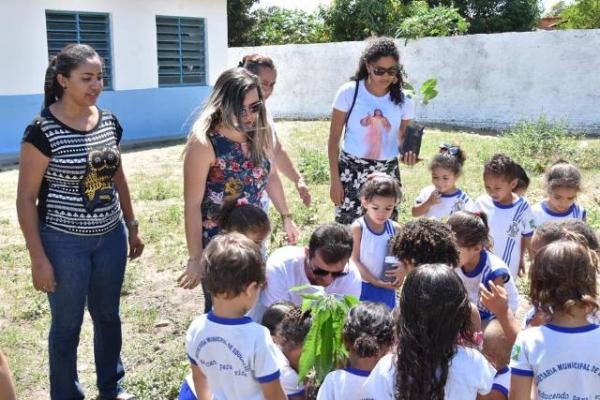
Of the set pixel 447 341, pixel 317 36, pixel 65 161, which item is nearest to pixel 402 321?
pixel 447 341

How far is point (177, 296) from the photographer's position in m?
4.66

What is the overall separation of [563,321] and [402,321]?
0.52m

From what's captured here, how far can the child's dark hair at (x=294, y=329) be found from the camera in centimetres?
253

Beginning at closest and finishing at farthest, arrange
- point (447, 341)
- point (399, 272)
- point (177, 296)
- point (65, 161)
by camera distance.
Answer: point (447, 341), point (65, 161), point (399, 272), point (177, 296)

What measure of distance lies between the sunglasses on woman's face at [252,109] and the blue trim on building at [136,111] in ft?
26.7

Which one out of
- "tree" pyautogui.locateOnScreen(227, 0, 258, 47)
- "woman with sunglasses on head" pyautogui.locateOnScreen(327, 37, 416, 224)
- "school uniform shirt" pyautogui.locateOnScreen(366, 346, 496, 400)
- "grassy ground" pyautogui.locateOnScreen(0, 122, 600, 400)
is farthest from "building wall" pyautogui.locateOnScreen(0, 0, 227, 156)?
"school uniform shirt" pyautogui.locateOnScreen(366, 346, 496, 400)

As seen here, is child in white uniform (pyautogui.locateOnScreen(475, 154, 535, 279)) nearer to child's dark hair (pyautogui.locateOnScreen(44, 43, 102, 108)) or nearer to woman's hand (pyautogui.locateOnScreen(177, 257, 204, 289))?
woman's hand (pyautogui.locateOnScreen(177, 257, 204, 289))

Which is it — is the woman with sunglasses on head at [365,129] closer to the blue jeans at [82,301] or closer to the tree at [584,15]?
the blue jeans at [82,301]

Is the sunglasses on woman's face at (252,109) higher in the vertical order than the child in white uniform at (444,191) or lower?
higher

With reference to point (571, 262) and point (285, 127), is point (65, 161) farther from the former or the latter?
point (285, 127)

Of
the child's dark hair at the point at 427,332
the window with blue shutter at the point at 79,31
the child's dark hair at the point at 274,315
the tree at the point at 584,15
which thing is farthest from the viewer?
the tree at the point at 584,15

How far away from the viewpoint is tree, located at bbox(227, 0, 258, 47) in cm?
2116

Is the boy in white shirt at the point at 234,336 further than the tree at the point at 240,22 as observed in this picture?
No

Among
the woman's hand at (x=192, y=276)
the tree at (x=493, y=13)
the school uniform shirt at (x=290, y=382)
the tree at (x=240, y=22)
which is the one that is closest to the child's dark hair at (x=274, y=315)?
the school uniform shirt at (x=290, y=382)
